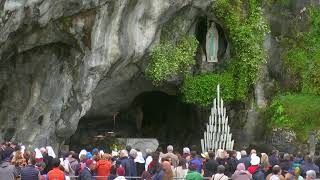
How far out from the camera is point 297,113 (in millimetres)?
29250

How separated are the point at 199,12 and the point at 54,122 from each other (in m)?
7.46

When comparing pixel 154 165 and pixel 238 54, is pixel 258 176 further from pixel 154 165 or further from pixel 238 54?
pixel 238 54

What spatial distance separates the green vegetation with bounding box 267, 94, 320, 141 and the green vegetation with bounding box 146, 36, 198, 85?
385 centimetres

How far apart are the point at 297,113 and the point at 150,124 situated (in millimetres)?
8541

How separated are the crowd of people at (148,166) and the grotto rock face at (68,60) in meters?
5.72

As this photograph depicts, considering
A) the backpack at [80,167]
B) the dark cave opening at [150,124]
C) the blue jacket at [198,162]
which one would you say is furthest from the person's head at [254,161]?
the dark cave opening at [150,124]

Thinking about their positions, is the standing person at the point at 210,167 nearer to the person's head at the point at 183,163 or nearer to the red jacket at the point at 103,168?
the person's head at the point at 183,163

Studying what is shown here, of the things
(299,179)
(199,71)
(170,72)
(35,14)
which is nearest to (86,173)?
(299,179)

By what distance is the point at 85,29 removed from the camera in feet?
84.8

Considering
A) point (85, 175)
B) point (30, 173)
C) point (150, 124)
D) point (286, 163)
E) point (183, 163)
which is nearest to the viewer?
point (30, 173)

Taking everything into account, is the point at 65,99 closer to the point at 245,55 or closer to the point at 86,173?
the point at 245,55

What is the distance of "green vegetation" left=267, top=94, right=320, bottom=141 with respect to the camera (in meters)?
28.8

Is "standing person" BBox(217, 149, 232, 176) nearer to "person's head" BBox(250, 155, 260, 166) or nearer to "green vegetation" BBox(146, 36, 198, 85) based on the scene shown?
"person's head" BBox(250, 155, 260, 166)

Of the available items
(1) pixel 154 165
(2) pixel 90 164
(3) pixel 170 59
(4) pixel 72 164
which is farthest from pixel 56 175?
(3) pixel 170 59
